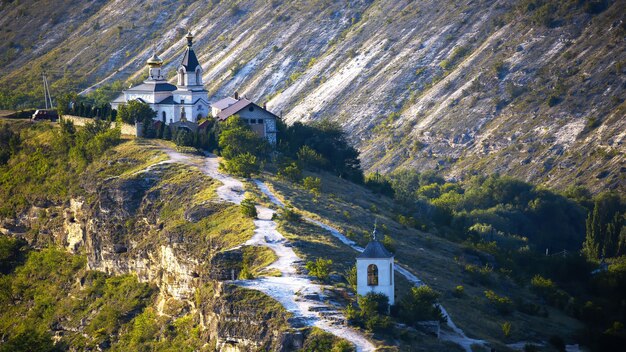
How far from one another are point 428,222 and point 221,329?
47399 mm

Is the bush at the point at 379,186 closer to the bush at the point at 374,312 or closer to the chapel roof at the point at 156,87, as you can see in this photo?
the chapel roof at the point at 156,87

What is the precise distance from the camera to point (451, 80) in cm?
15700

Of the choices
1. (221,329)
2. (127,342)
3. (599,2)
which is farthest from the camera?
(599,2)

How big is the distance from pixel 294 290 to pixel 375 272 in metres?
4.29

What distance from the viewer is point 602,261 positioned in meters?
112

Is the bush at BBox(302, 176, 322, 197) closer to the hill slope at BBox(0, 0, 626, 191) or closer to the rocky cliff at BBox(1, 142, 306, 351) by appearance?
the rocky cliff at BBox(1, 142, 306, 351)

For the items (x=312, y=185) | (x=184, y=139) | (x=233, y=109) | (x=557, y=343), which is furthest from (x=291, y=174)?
(x=557, y=343)

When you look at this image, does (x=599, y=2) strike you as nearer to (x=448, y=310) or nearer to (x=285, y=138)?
(x=285, y=138)

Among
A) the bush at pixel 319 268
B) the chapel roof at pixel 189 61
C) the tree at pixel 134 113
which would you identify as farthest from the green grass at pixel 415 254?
the tree at pixel 134 113

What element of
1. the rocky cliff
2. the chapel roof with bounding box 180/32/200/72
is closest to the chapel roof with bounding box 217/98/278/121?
the chapel roof with bounding box 180/32/200/72

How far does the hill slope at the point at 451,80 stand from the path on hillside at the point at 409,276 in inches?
1931

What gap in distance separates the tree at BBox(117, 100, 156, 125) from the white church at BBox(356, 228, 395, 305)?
4710cm

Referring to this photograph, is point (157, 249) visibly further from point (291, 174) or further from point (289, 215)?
point (291, 174)

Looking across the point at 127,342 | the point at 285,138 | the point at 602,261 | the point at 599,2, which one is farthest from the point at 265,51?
the point at 127,342
